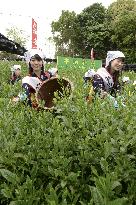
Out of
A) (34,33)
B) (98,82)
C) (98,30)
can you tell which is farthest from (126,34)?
(98,82)

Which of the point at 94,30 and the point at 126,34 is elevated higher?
the point at 94,30

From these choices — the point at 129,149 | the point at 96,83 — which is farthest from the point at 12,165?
the point at 96,83

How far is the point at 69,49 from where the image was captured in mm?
57906

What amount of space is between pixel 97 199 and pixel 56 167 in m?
0.61

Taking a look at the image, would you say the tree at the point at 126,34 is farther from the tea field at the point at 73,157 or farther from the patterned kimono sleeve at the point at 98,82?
the tea field at the point at 73,157

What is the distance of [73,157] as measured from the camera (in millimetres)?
2129

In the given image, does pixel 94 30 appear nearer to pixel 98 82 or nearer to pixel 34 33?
pixel 34 33

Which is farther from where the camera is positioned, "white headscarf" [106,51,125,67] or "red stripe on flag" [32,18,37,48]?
"red stripe on flag" [32,18,37,48]

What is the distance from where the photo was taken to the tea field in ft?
5.50

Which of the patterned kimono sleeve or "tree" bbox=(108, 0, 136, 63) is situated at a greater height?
"tree" bbox=(108, 0, 136, 63)

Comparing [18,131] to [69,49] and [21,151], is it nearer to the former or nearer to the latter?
[21,151]

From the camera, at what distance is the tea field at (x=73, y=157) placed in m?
1.68

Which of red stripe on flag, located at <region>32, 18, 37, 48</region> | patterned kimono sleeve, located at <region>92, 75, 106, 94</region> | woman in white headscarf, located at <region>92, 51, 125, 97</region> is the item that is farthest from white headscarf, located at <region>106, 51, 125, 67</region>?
red stripe on flag, located at <region>32, 18, 37, 48</region>

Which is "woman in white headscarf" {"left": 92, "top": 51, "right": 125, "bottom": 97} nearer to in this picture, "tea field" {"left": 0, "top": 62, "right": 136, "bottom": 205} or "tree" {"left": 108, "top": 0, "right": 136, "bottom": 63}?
"tea field" {"left": 0, "top": 62, "right": 136, "bottom": 205}
